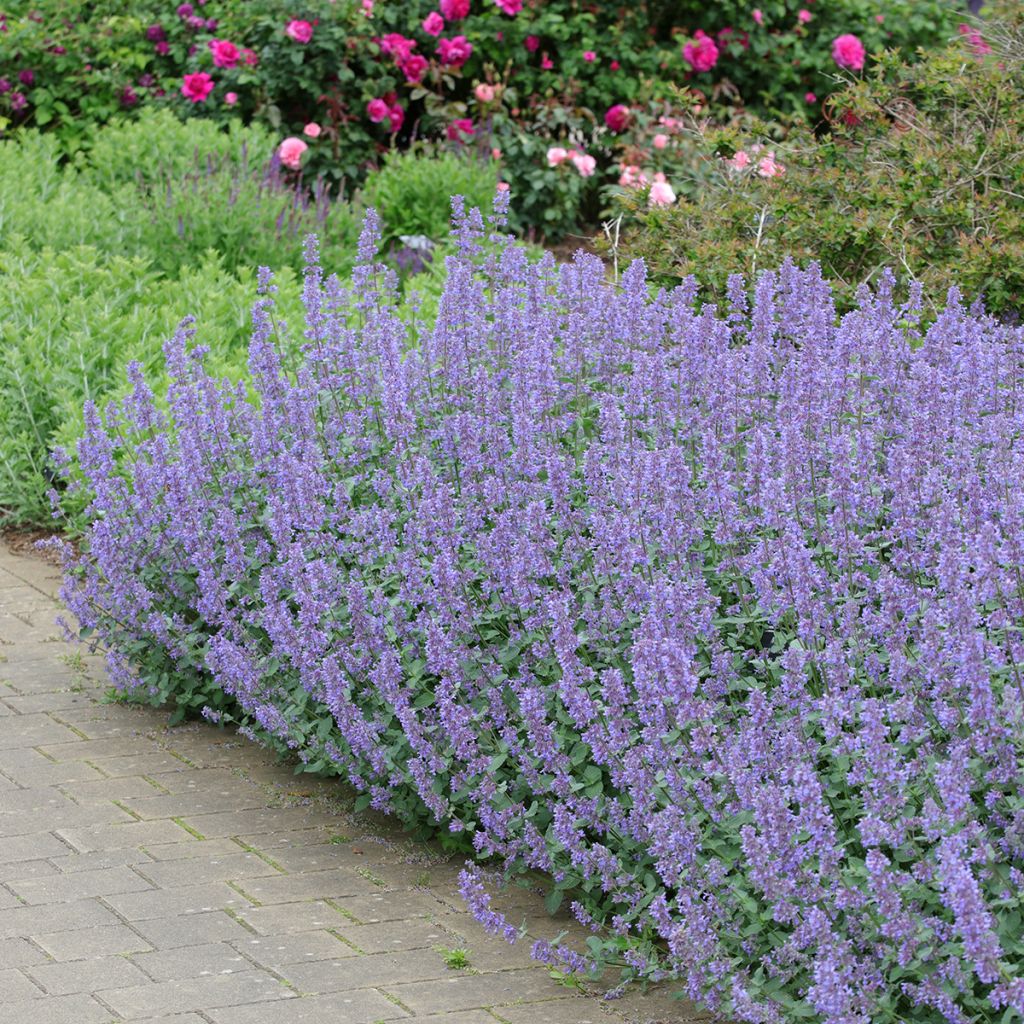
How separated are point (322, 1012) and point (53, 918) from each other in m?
0.85

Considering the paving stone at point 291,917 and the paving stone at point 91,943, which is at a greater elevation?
the paving stone at point 291,917

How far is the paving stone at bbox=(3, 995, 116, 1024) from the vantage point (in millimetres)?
3816

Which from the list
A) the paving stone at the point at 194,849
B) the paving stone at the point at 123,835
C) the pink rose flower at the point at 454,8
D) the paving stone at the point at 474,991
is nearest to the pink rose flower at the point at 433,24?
the pink rose flower at the point at 454,8

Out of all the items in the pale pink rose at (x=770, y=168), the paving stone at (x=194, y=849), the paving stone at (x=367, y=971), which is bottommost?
the paving stone at (x=194, y=849)

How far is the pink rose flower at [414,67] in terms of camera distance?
1234cm

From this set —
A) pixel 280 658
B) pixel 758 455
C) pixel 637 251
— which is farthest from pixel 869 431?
pixel 637 251

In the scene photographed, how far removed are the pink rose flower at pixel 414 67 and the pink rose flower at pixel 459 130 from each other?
44 centimetres

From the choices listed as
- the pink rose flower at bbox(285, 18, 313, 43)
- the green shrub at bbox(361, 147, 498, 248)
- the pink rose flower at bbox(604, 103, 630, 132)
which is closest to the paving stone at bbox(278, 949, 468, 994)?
the green shrub at bbox(361, 147, 498, 248)

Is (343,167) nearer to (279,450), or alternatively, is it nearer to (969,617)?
(279,450)

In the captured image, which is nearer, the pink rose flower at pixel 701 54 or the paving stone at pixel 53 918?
the paving stone at pixel 53 918

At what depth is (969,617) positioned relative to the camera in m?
3.36

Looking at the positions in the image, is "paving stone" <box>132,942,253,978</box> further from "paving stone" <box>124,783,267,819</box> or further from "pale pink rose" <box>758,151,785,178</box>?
"pale pink rose" <box>758,151,785,178</box>

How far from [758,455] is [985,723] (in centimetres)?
105

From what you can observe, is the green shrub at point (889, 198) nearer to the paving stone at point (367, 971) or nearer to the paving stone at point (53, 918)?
the paving stone at point (367, 971)
